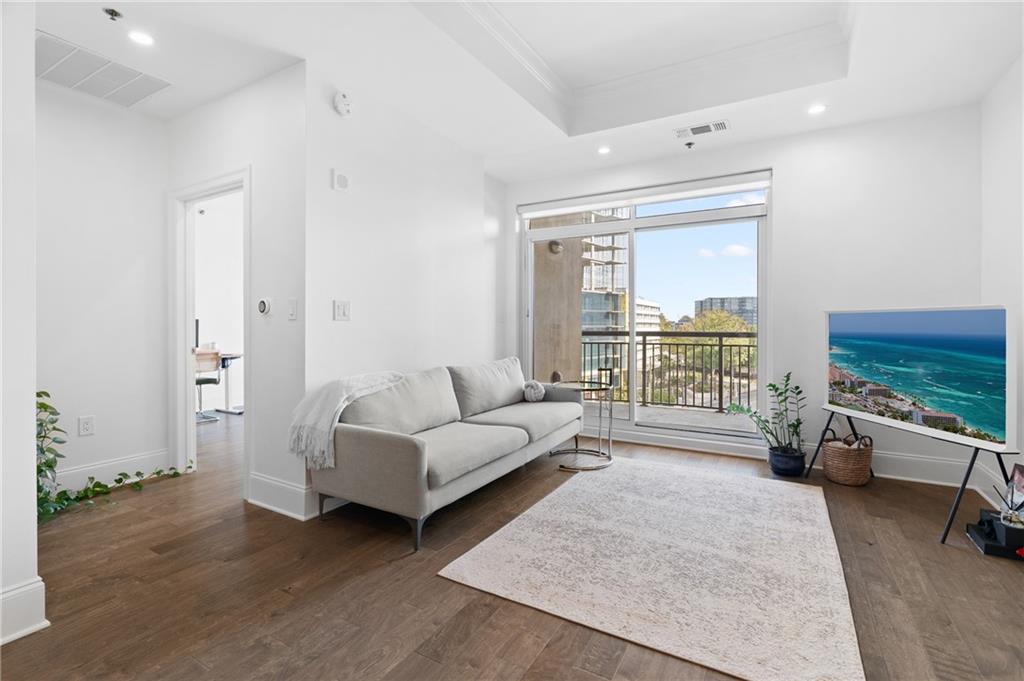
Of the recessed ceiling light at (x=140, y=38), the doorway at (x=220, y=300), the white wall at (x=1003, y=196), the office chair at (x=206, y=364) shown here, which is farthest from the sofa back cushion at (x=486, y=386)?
the doorway at (x=220, y=300)

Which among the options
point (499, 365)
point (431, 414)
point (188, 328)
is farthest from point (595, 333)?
point (188, 328)

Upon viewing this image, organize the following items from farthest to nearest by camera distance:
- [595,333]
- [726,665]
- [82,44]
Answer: [595,333] → [82,44] → [726,665]

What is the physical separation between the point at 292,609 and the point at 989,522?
333 centimetres

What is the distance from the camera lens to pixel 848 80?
3.10 meters

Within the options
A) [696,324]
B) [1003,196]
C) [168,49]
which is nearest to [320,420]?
[168,49]

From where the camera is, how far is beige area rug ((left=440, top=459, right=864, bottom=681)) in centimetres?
168

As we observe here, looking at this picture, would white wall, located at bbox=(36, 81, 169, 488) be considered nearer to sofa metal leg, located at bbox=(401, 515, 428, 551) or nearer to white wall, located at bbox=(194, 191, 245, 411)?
sofa metal leg, located at bbox=(401, 515, 428, 551)

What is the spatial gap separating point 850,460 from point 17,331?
448 centimetres

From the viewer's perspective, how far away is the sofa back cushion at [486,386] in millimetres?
3689

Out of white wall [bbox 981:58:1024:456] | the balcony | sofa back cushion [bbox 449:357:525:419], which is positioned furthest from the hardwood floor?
the balcony

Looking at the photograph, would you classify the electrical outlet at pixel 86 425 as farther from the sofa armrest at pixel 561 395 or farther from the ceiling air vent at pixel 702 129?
the ceiling air vent at pixel 702 129

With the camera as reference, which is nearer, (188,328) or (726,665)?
(726,665)

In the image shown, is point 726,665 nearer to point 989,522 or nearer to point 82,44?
point 989,522

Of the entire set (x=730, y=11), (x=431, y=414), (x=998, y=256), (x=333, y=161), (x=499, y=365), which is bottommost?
→ (x=431, y=414)
